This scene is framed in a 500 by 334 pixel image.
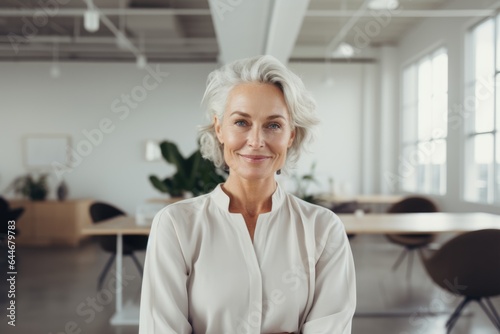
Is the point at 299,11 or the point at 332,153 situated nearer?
the point at 299,11

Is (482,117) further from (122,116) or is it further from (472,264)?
(122,116)

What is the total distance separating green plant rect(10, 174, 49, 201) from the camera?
9319 millimetres

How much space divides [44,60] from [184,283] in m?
10.5

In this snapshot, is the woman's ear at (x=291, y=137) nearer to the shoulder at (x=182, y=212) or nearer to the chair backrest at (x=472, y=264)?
the shoulder at (x=182, y=212)

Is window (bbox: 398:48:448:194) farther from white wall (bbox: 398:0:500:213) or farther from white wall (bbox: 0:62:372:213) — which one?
white wall (bbox: 0:62:372:213)

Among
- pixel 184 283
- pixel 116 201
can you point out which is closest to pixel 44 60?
pixel 116 201

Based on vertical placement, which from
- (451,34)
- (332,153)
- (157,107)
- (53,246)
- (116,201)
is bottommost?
(53,246)

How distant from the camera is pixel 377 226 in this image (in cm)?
407

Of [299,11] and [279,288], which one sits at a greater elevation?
[299,11]

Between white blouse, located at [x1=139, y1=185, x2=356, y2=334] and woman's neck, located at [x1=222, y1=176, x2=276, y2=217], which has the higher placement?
woman's neck, located at [x1=222, y1=176, x2=276, y2=217]

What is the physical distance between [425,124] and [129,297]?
255 inches

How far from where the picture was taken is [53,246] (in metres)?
8.88

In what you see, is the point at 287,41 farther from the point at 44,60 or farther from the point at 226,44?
the point at 44,60

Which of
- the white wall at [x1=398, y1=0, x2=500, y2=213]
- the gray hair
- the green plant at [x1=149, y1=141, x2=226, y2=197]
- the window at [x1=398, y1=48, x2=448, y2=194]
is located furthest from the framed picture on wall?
the gray hair
